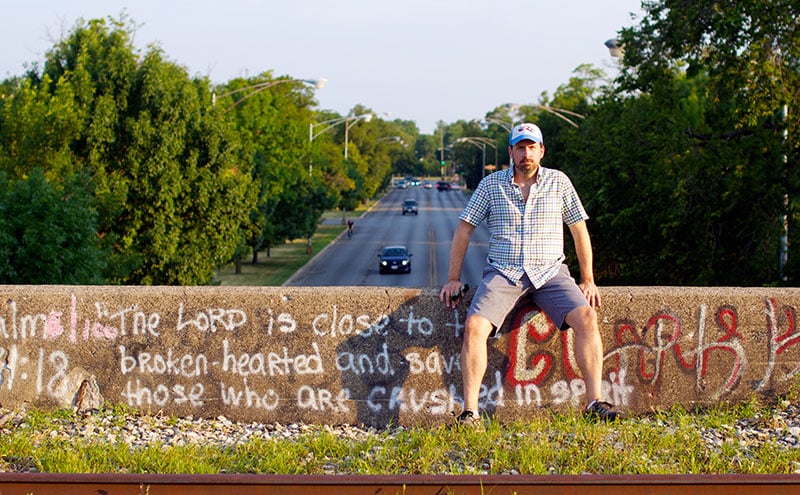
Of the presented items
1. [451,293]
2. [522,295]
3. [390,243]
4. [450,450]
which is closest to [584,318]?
[522,295]

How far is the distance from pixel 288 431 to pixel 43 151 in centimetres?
1940

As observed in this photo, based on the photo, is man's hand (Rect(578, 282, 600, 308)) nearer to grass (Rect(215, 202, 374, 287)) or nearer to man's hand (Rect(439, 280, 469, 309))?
man's hand (Rect(439, 280, 469, 309))

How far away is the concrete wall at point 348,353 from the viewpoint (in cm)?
682

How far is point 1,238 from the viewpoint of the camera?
57.8 ft

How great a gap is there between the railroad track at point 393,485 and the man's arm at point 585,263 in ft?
5.03

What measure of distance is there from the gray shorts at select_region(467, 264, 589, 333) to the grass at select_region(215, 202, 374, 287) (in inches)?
1079

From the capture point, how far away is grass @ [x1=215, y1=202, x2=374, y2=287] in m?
42.1

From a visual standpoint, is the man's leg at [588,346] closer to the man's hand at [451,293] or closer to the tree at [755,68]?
the man's hand at [451,293]

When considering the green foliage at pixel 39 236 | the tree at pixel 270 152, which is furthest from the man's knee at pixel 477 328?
the tree at pixel 270 152

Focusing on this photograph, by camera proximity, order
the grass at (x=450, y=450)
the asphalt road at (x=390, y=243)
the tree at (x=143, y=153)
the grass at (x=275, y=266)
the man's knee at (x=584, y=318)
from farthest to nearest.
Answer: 1. the asphalt road at (x=390, y=243)
2. the grass at (x=275, y=266)
3. the tree at (x=143, y=153)
4. the man's knee at (x=584, y=318)
5. the grass at (x=450, y=450)

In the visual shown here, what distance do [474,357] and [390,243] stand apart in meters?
58.7

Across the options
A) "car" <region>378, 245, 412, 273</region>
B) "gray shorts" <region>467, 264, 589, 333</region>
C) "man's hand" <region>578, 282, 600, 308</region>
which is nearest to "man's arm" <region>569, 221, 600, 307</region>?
"man's hand" <region>578, 282, 600, 308</region>

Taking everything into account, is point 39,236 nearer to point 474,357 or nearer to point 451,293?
point 451,293
